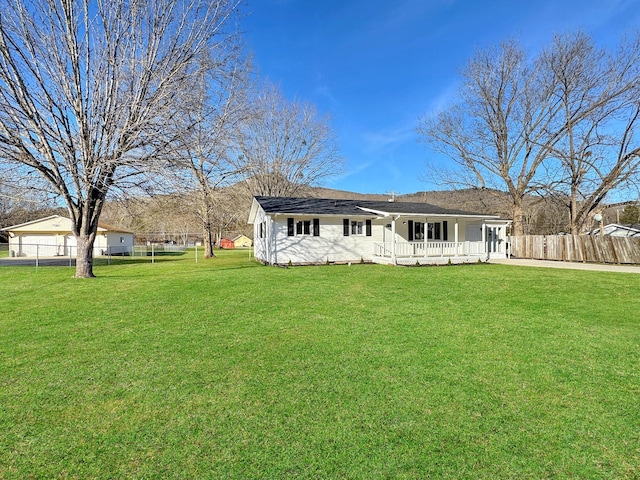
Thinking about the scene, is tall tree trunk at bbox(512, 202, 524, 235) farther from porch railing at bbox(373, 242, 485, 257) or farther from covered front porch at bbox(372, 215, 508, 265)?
porch railing at bbox(373, 242, 485, 257)

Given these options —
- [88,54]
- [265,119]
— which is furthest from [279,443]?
[265,119]

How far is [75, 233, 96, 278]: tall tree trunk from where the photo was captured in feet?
37.8

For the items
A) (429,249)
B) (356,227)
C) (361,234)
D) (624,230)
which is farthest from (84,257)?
(624,230)

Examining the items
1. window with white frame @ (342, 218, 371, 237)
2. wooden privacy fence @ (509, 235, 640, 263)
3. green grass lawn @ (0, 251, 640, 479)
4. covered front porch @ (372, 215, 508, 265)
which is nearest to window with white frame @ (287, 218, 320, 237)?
window with white frame @ (342, 218, 371, 237)

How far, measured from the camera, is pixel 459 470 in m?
2.27

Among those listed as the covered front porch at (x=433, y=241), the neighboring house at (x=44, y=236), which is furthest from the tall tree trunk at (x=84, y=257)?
the neighboring house at (x=44, y=236)

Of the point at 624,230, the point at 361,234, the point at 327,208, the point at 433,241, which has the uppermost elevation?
the point at 327,208

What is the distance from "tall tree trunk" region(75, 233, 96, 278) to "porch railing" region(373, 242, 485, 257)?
1243 cm

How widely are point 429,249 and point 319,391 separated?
1462 centimetres

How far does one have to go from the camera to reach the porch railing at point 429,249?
16.5 metres

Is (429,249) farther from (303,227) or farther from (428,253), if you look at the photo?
(303,227)

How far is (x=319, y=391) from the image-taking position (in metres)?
3.39

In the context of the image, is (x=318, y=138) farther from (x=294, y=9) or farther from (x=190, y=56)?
(x=190, y=56)

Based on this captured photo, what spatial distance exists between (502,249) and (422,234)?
644 cm
